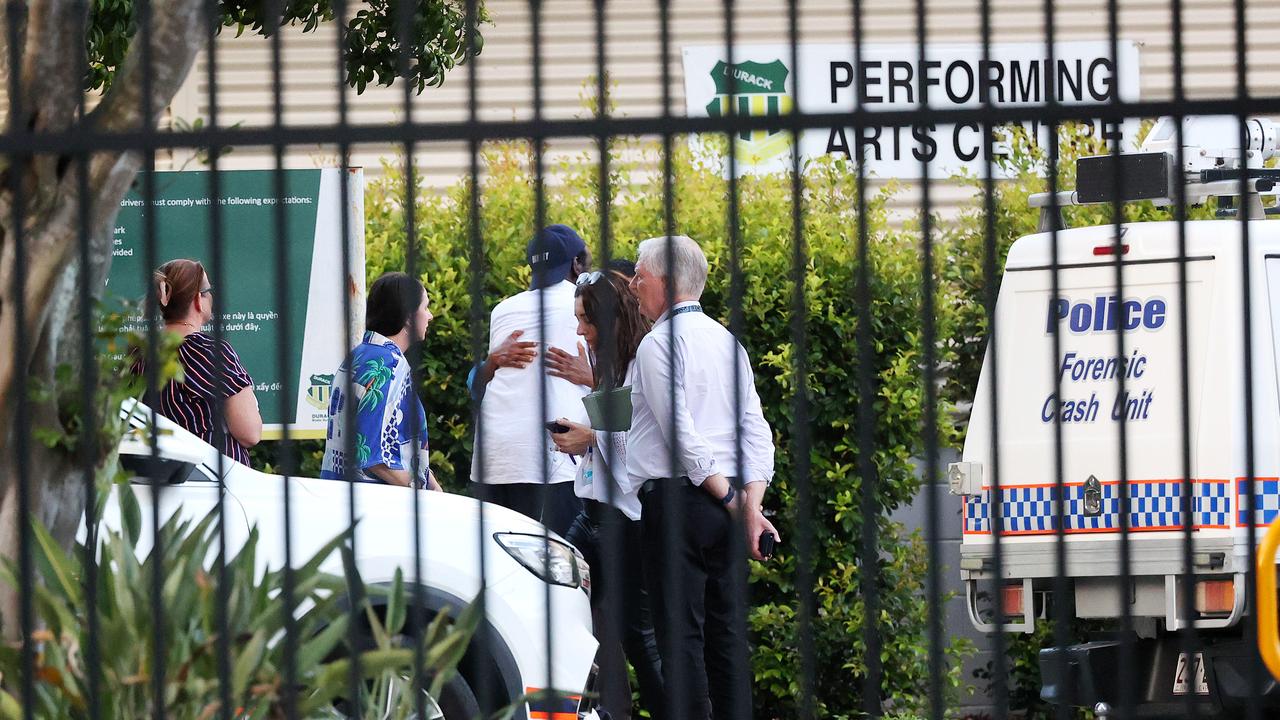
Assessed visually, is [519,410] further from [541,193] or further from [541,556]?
[541,193]

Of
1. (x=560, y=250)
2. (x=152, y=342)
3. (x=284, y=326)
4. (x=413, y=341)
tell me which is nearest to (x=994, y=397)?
(x=413, y=341)

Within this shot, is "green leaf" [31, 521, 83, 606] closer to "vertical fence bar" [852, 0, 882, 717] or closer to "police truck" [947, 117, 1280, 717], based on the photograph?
"vertical fence bar" [852, 0, 882, 717]

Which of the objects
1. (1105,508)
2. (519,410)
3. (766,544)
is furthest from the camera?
(1105,508)

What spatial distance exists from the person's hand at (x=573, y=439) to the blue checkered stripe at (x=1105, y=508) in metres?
1.93

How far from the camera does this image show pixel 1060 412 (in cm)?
314

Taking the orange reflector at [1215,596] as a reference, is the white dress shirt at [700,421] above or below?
above

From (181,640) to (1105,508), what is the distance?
18.3ft

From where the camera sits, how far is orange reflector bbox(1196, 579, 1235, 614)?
304 inches

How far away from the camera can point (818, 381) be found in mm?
8516

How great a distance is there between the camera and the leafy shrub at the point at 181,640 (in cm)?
311

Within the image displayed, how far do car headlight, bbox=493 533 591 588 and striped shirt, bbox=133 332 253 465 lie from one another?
0.99 metres

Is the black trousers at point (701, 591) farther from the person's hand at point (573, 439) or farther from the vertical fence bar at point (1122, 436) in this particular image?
the vertical fence bar at point (1122, 436)

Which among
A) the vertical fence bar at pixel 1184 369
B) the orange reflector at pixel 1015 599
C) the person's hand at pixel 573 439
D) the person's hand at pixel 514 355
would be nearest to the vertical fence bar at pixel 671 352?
the vertical fence bar at pixel 1184 369

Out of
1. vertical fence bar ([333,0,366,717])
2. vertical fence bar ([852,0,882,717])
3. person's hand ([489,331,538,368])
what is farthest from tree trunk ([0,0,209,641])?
person's hand ([489,331,538,368])
